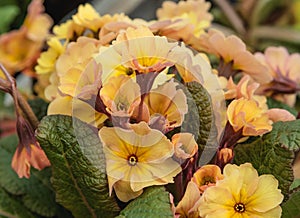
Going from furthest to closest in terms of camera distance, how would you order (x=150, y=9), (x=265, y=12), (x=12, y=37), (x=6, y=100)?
(x=150, y=9)
(x=265, y=12)
(x=6, y=100)
(x=12, y=37)

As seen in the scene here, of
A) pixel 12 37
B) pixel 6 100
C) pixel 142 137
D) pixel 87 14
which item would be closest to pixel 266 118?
pixel 142 137

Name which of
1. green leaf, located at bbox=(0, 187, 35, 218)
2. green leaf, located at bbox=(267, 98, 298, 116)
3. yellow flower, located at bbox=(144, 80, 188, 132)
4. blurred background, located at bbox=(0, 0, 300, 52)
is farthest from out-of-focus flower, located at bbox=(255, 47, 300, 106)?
blurred background, located at bbox=(0, 0, 300, 52)

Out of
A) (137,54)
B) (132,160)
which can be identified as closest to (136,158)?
(132,160)

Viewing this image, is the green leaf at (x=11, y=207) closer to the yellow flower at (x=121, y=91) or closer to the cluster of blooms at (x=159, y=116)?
the cluster of blooms at (x=159, y=116)

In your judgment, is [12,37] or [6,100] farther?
[6,100]

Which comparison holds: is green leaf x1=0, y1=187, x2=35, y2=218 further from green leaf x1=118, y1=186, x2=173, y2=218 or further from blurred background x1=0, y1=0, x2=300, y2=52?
blurred background x1=0, y1=0, x2=300, y2=52

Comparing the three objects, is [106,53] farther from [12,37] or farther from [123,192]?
[12,37]
